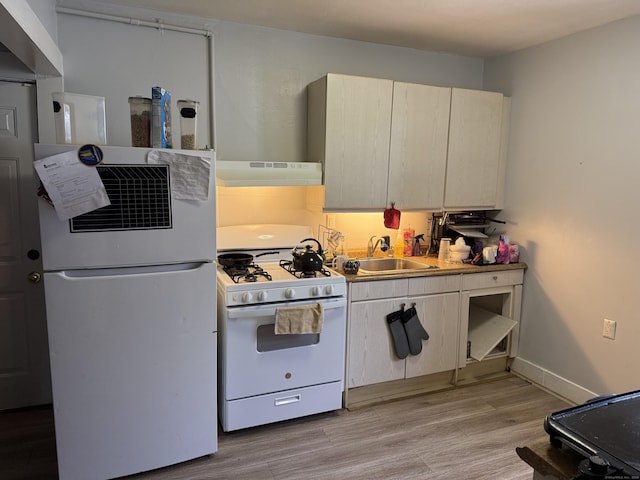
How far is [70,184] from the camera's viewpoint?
192cm

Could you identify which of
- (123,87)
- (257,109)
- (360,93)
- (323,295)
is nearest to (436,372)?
(323,295)

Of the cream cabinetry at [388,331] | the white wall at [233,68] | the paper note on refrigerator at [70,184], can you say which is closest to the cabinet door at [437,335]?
the cream cabinetry at [388,331]

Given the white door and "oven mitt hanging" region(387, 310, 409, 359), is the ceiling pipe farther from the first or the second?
"oven mitt hanging" region(387, 310, 409, 359)

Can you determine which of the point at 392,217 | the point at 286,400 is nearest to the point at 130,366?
the point at 286,400

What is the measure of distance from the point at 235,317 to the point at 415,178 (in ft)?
5.43

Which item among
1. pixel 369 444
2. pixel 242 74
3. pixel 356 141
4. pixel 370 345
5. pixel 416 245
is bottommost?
pixel 369 444

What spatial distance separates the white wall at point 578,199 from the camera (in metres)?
2.71

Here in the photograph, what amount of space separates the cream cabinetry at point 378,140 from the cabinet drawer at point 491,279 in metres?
0.61

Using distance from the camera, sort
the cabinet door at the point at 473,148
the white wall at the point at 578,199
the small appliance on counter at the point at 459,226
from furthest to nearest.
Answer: the small appliance on counter at the point at 459,226 → the cabinet door at the point at 473,148 → the white wall at the point at 578,199

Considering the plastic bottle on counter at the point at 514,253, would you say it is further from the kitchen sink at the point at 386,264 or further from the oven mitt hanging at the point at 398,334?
the oven mitt hanging at the point at 398,334

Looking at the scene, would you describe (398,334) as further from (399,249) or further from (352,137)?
(352,137)

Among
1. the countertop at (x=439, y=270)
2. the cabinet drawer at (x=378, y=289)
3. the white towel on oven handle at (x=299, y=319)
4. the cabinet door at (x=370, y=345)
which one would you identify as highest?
the countertop at (x=439, y=270)

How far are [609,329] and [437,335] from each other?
1078 mm

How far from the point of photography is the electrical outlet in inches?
111
